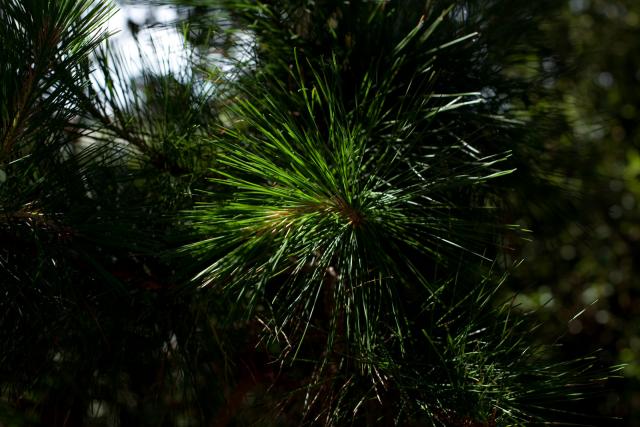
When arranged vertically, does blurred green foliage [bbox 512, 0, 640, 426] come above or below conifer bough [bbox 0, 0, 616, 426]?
below

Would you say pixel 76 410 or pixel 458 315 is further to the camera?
pixel 76 410

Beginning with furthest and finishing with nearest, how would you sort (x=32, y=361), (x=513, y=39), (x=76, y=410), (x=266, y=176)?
(x=513, y=39), (x=76, y=410), (x=32, y=361), (x=266, y=176)

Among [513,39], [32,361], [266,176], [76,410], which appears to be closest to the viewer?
[266,176]

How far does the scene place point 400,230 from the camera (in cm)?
64

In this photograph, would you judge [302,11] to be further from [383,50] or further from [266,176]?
[266,176]

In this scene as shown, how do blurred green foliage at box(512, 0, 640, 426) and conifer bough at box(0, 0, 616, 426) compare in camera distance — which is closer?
conifer bough at box(0, 0, 616, 426)

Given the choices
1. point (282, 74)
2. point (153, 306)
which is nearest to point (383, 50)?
point (282, 74)

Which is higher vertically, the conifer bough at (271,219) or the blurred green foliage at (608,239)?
the conifer bough at (271,219)

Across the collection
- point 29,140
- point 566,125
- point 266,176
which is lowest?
point 566,125

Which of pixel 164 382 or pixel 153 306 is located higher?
pixel 153 306

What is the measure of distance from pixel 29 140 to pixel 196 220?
179mm

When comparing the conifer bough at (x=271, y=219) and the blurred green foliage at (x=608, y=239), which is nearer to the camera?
the conifer bough at (x=271, y=219)

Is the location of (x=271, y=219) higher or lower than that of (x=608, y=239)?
higher

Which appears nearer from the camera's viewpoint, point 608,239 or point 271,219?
point 271,219
